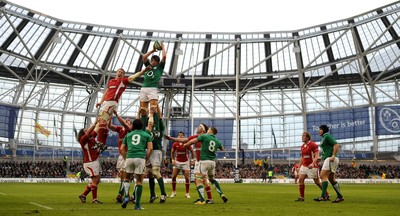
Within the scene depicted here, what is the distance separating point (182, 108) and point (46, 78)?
16736 mm

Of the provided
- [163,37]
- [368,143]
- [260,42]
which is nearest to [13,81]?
[163,37]

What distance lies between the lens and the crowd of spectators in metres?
52.6

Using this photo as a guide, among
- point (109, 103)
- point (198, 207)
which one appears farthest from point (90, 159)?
point (198, 207)

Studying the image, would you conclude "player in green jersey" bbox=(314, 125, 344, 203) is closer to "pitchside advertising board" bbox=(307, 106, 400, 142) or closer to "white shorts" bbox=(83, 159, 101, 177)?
"white shorts" bbox=(83, 159, 101, 177)

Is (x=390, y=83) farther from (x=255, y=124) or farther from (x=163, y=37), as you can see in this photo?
(x=163, y=37)

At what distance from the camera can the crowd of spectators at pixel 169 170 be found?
173 feet

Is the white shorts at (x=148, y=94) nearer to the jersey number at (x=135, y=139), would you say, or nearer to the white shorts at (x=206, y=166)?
the white shorts at (x=206, y=166)

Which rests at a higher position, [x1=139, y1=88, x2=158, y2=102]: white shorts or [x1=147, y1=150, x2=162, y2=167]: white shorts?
[x1=139, y1=88, x2=158, y2=102]: white shorts

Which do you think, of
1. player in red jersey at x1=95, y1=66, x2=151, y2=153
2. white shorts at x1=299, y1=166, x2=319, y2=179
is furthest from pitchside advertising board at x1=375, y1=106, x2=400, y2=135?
player in red jersey at x1=95, y1=66, x2=151, y2=153

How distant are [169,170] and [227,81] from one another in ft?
45.7

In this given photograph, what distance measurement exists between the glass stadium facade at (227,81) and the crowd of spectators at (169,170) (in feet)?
6.31

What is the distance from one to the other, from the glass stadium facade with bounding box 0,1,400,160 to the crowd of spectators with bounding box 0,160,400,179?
1.92 metres

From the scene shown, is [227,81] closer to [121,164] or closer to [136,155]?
[121,164]

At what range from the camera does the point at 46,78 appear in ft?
192
